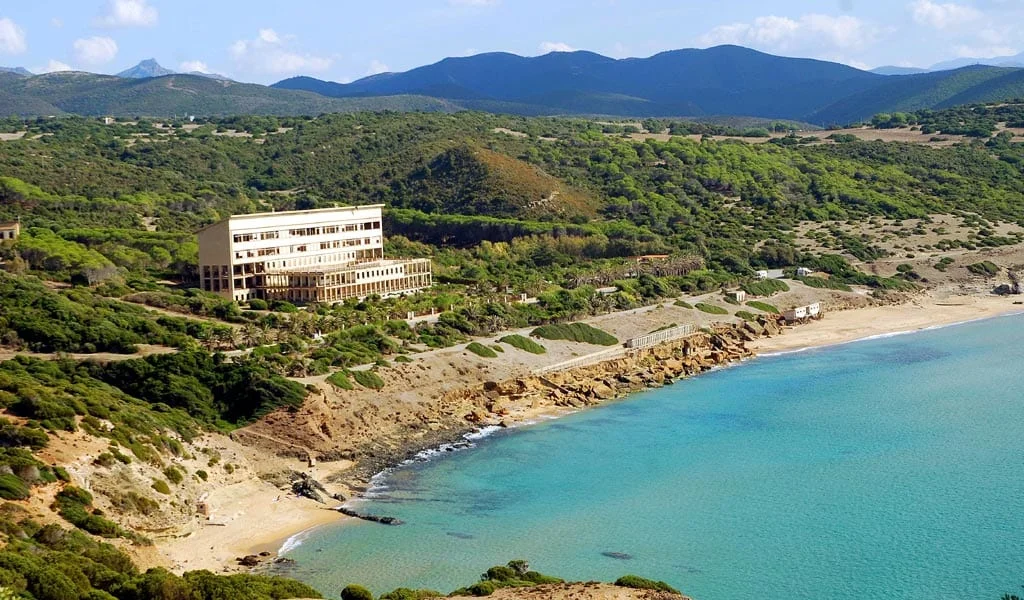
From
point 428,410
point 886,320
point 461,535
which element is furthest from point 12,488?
Answer: point 886,320

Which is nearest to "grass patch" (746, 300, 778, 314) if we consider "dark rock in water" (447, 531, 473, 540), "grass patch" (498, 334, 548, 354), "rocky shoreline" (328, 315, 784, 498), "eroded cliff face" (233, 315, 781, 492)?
"rocky shoreline" (328, 315, 784, 498)

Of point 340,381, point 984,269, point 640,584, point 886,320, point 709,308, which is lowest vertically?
point 886,320

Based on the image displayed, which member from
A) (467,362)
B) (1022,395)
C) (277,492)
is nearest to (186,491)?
(277,492)

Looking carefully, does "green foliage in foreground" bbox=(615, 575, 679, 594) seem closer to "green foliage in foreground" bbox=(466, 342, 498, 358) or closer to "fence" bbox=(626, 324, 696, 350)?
"green foliage in foreground" bbox=(466, 342, 498, 358)

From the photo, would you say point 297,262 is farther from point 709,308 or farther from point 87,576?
point 87,576

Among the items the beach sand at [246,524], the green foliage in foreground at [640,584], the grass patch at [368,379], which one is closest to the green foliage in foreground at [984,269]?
the beach sand at [246,524]

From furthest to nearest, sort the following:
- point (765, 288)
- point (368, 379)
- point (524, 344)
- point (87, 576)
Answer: point (765, 288), point (524, 344), point (368, 379), point (87, 576)

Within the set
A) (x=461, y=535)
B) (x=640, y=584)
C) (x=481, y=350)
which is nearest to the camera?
(x=640, y=584)

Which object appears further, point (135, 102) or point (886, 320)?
point (135, 102)

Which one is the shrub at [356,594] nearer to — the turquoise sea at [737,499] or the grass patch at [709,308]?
the turquoise sea at [737,499]
